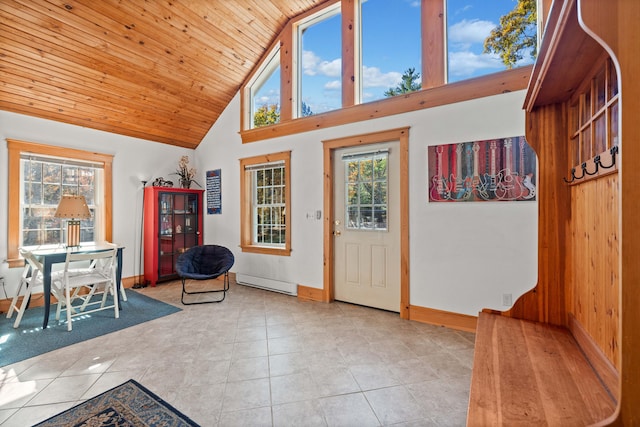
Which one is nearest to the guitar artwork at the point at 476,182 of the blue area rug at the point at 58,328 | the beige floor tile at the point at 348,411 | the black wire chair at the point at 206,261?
the beige floor tile at the point at 348,411

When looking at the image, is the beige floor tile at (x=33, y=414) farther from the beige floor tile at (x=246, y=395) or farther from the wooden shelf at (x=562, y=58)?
the wooden shelf at (x=562, y=58)

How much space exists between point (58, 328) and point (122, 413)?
1924mm

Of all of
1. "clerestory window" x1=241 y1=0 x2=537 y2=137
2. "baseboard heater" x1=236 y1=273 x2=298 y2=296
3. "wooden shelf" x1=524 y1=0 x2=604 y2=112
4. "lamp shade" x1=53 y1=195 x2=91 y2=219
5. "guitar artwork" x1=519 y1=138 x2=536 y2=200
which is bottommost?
"baseboard heater" x1=236 y1=273 x2=298 y2=296

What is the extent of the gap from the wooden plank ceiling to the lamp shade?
1323mm

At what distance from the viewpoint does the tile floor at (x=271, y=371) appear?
5.73ft

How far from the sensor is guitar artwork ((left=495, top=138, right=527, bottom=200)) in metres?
2.65

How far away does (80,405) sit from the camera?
181 cm

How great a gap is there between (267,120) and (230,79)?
88cm

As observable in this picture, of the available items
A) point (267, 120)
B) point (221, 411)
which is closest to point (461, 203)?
Answer: point (221, 411)

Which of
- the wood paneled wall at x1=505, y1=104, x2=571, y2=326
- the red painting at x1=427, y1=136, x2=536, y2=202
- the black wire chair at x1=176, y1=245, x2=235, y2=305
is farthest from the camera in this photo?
the black wire chair at x1=176, y1=245, x2=235, y2=305

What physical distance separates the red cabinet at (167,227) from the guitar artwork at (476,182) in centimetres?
437

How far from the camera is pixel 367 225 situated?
3.60 meters

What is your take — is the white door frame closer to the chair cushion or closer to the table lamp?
the chair cushion

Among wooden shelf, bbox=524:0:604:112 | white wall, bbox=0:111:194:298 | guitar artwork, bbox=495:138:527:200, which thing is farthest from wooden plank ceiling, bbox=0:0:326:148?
wooden shelf, bbox=524:0:604:112
